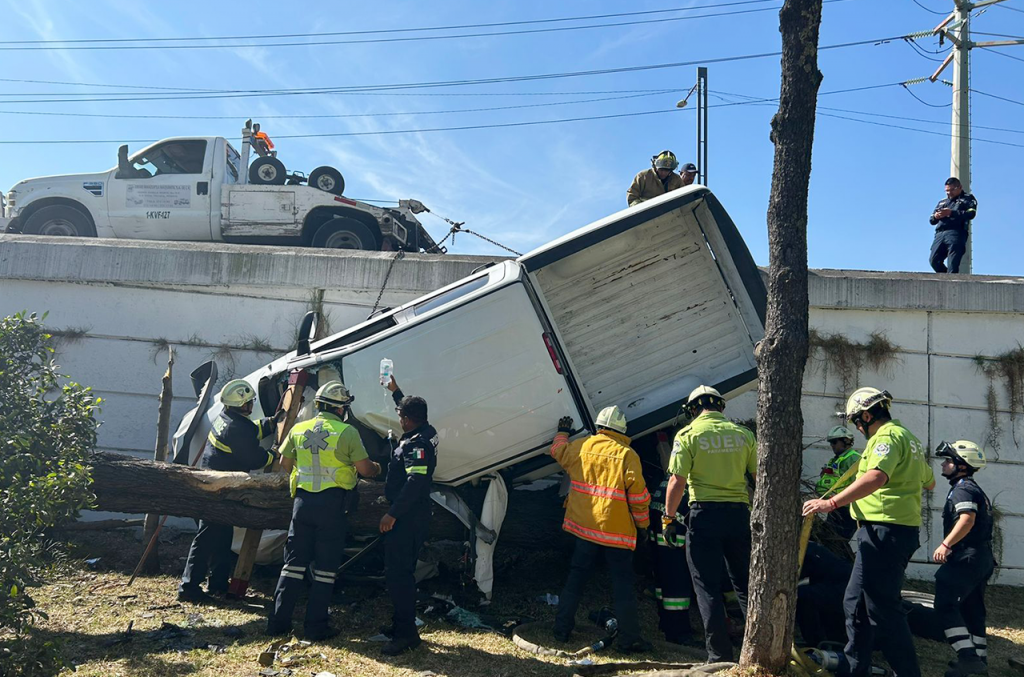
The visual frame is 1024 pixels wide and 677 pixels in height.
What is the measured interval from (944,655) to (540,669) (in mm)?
2707

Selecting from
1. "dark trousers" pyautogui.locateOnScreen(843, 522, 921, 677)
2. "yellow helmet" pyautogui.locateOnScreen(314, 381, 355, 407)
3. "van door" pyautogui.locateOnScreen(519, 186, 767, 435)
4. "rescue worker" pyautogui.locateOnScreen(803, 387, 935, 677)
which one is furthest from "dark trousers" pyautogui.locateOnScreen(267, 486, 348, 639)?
"dark trousers" pyautogui.locateOnScreen(843, 522, 921, 677)

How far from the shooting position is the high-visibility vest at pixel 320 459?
15.7ft

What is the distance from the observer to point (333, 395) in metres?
4.93

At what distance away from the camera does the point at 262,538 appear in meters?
5.71

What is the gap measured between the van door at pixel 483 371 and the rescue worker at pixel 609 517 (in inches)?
17.6

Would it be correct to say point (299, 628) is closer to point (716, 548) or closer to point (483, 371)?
point (483, 371)

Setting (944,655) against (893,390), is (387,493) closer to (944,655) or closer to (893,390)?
(944,655)

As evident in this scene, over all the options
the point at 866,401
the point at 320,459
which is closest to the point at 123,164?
the point at 320,459

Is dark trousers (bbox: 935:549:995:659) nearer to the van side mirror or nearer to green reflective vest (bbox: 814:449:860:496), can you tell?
green reflective vest (bbox: 814:449:860:496)

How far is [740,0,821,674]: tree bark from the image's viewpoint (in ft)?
12.2

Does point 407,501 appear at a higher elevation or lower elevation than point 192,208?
lower

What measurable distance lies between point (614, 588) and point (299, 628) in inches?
79.0

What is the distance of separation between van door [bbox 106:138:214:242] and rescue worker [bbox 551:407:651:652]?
6995 millimetres

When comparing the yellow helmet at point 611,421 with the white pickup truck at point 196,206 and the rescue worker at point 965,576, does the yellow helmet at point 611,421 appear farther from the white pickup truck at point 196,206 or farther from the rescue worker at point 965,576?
the white pickup truck at point 196,206
